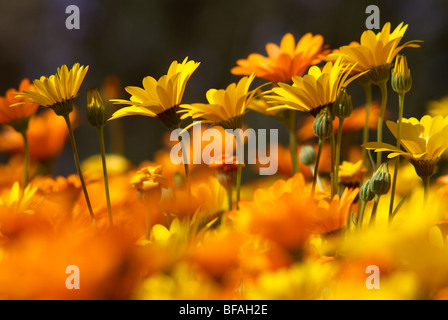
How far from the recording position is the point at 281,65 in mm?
296

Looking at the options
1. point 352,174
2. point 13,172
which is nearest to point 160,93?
point 352,174

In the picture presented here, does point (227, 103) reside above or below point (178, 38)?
below

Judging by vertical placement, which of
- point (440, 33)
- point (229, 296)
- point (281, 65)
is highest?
point (440, 33)

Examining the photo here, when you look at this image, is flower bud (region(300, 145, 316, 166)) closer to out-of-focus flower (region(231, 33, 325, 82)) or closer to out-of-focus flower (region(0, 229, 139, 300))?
out-of-focus flower (region(231, 33, 325, 82))

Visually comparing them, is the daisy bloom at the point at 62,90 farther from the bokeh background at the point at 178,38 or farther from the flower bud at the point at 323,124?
the bokeh background at the point at 178,38

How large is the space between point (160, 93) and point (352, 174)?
13 centimetres

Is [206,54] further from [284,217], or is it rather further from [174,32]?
[284,217]

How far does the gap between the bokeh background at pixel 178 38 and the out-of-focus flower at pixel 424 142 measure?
1.26 metres

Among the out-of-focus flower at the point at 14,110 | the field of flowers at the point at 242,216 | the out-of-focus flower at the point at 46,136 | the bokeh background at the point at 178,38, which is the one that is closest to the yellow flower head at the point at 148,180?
the field of flowers at the point at 242,216

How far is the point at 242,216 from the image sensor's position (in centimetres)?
21

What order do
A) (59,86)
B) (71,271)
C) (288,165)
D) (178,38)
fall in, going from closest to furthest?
(71,271)
(59,86)
(288,165)
(178,38)

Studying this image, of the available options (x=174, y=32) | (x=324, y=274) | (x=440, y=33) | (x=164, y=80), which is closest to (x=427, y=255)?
(x=324, y=274)

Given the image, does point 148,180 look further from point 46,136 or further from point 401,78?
point 46,136

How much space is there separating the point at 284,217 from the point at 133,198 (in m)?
0.12
